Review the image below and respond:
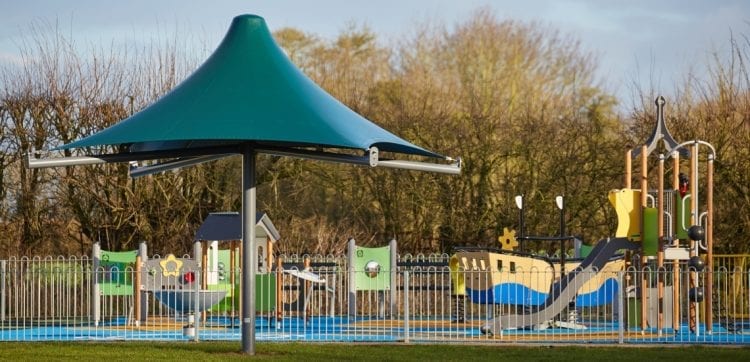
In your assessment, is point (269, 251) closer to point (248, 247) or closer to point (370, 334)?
point (370, 334)

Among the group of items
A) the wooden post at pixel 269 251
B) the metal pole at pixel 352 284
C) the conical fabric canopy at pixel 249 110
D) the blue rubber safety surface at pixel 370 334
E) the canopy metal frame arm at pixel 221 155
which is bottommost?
the blue rubber safety surface at pixel 370 334

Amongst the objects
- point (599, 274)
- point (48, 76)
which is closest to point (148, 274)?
point (599, 274)

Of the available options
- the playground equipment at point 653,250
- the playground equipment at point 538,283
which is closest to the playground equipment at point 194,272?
the playground equipment at point 538,283

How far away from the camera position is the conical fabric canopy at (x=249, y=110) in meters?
13.1

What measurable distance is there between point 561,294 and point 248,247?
18.2 ft

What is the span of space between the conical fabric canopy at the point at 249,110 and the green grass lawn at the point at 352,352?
2.36m

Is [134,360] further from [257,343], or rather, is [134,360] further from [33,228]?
[33,228]

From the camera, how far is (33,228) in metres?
26.2

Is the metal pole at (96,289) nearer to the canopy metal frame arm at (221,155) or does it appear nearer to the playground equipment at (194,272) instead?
the playground equipment at (194,272)

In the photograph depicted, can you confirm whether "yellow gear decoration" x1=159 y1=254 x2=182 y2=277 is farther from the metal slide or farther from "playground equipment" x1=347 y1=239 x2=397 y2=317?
the metal slide

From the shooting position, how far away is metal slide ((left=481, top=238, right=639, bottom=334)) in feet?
56.9

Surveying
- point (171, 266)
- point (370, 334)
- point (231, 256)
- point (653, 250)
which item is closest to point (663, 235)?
point (653, 250)

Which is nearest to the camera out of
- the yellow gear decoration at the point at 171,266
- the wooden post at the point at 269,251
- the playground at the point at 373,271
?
the playground at the point at 373,271

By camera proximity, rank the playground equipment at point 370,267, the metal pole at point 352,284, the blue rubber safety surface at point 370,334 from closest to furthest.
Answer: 1. the blue rubber safety surface at point 370,334
2. the metal pole at point 352,284
3. the playground equipment at point 370,267
